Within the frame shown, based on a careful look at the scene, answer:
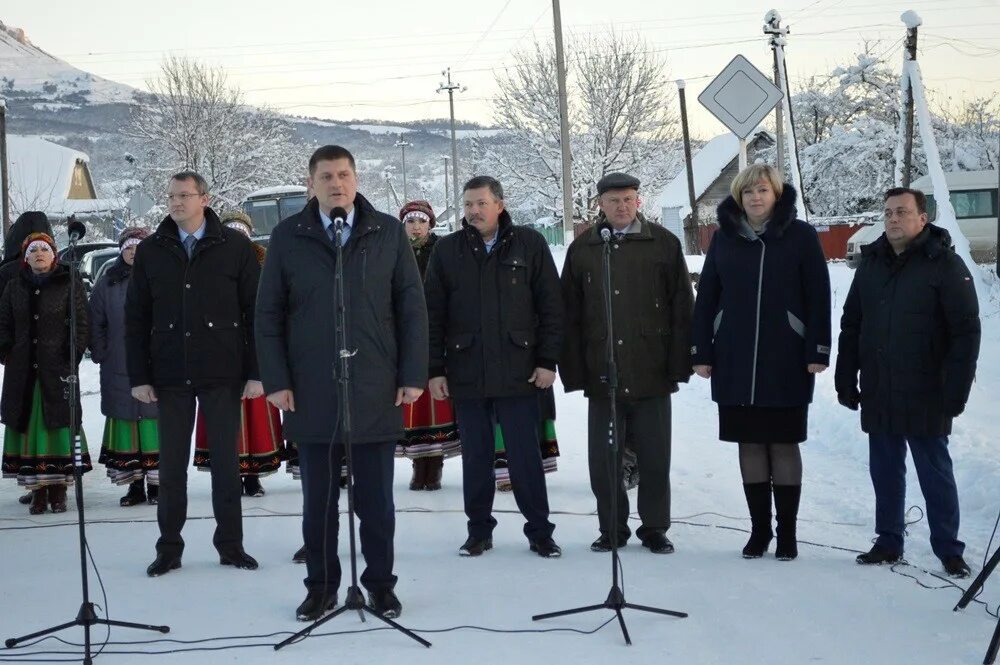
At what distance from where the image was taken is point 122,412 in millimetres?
7938

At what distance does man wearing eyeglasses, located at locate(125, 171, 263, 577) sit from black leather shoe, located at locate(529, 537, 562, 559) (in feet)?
4.86

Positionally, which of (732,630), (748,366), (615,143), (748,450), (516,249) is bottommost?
(732,630)

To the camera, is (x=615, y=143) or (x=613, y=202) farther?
(x=615, y=143)

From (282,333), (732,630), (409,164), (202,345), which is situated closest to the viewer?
(732,630)

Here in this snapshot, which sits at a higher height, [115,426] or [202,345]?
[202,345]

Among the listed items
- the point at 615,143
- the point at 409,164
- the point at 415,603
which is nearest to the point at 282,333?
the point at 415,603

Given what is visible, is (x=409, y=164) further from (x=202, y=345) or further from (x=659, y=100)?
(x=202, y=345)

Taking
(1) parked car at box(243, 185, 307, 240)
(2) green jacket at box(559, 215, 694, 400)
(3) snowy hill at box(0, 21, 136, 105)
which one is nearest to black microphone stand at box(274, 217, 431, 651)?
(2) green jacket at box(559, 215, 694, 400)

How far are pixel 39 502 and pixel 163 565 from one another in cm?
233

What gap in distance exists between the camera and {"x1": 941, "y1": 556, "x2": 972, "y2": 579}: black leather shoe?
5.41 m

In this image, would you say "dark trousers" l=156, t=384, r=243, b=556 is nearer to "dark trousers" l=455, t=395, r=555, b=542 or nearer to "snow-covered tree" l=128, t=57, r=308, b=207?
"dark trousers" l=455, t=395, r=555, b=542

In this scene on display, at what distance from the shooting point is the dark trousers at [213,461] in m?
6.00

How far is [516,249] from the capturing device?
6.17m

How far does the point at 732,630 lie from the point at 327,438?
1.88 m
